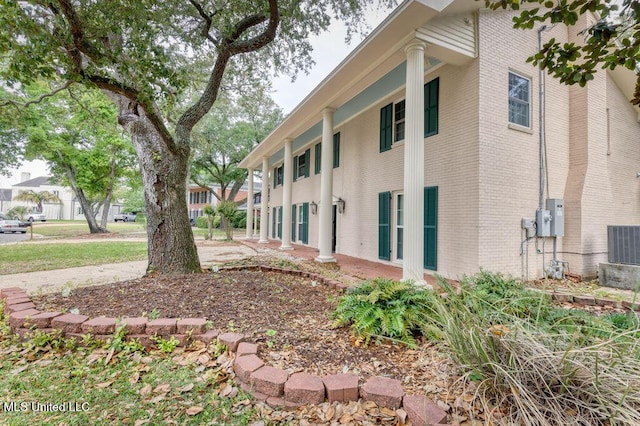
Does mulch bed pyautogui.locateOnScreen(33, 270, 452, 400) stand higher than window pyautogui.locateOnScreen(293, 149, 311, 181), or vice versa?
window pyautogui.locateOnScreen(293, 149, 311, 181)

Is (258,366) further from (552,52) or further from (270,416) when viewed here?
(552,52)

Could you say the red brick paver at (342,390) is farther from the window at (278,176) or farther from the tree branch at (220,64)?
the window at (278,176)

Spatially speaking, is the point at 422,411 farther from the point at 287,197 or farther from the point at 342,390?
the point at 287,197

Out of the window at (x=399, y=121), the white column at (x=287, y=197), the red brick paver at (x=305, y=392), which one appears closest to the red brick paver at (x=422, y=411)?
the red brick paver at (x=305, y=392)

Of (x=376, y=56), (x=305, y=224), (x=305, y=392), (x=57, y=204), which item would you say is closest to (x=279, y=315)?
(x=305, y=392)

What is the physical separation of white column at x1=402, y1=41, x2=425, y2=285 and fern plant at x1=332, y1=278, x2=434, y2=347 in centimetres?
172

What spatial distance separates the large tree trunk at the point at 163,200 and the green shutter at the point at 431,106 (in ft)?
17.1

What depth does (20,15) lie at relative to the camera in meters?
3.04

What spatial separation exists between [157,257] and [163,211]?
77 cm

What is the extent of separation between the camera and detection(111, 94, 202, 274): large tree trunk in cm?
489

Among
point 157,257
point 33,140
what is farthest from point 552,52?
point 33,140

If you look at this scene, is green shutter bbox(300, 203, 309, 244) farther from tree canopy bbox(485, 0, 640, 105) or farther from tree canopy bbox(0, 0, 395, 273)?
tree canopy bbox(485, 0, 640, 105)

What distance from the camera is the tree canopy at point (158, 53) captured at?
3342 millimetres

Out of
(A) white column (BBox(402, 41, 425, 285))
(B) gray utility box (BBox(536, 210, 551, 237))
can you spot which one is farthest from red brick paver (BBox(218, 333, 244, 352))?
(B) gray utility box (BBox(536, 210, 551, 237))
